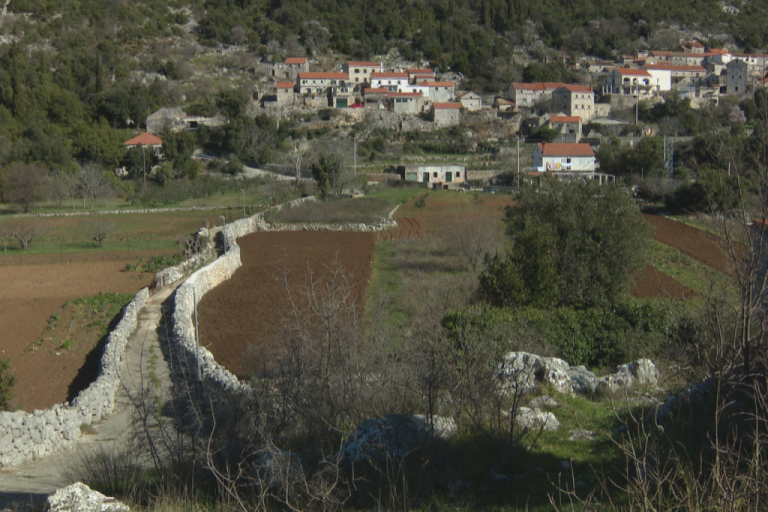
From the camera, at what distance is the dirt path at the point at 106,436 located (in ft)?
29.3

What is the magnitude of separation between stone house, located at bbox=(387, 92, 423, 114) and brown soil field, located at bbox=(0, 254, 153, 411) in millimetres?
58741

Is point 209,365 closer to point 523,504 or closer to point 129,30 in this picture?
point 523,504

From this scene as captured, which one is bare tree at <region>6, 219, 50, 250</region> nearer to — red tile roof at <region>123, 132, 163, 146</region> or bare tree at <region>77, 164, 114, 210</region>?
bare tree at <region>77, 164, 114, 210</region>

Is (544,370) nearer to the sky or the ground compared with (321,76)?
nearer to the ground

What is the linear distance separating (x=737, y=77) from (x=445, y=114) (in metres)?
40.2

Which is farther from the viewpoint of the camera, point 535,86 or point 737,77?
point 737,77

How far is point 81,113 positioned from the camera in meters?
69.3

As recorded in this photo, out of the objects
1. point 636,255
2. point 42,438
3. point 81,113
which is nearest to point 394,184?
point 81,113

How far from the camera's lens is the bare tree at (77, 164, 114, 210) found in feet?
154

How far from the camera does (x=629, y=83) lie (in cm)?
9125

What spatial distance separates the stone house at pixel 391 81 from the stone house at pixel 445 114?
916 centimetres

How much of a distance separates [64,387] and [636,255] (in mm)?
14439

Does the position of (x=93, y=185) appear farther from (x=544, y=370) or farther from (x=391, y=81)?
(x=391, y=81)

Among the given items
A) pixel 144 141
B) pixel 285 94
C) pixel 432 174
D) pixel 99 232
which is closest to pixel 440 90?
pixel 285 94
